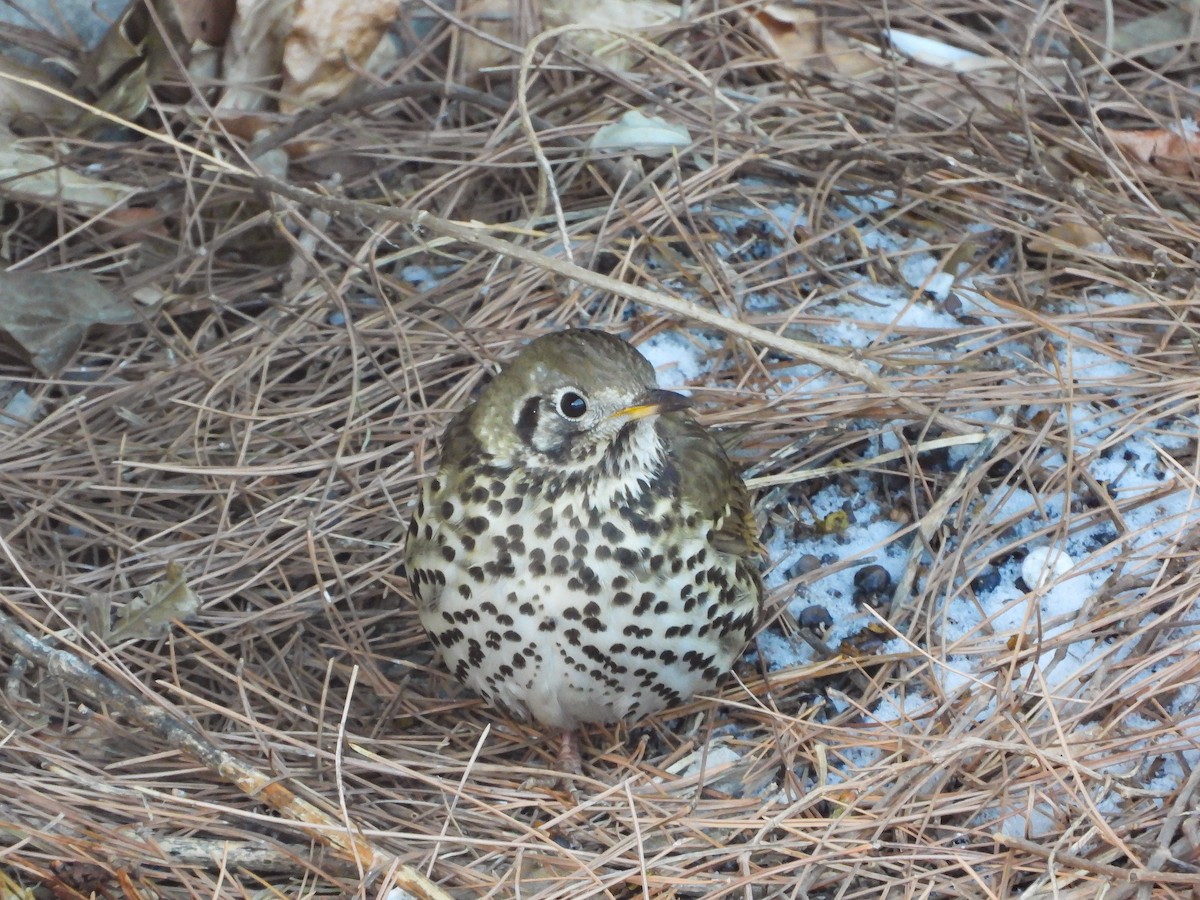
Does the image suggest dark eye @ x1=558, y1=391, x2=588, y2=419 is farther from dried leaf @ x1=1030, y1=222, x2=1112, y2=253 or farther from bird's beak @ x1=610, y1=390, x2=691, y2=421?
dried leaf @ x1=1030, y1=222, x2=1112, y2=253

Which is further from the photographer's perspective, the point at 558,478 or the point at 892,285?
the point at 892,285

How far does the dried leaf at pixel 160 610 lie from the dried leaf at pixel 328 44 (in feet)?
6.00

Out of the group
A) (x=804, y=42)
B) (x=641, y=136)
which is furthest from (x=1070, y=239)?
(x=641, y=136)

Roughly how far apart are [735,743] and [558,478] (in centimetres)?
87

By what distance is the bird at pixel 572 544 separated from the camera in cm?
306

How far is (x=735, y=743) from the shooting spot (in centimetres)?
353

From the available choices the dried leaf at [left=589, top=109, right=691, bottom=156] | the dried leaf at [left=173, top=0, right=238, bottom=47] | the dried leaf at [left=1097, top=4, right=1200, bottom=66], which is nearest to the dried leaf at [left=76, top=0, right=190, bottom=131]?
the dried leaf at [left=173, top=0, right=238, bottom=47]

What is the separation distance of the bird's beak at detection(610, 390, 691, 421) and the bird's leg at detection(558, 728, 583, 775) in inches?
33.6

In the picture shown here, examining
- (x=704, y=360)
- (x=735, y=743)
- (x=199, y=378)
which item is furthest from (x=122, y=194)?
(x=735, y=743)

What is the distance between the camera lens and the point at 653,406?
3.09 meters

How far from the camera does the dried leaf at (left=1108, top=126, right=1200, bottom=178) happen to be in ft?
15.1

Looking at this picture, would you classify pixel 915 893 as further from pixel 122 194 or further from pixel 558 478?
pixel 122 194

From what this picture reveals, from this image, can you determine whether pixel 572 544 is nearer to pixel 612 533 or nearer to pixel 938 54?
pixel 612 533

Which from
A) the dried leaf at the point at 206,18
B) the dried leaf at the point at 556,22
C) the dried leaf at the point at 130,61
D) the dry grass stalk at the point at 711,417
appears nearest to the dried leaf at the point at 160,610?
the dry grass stalk at the point at 711,417
